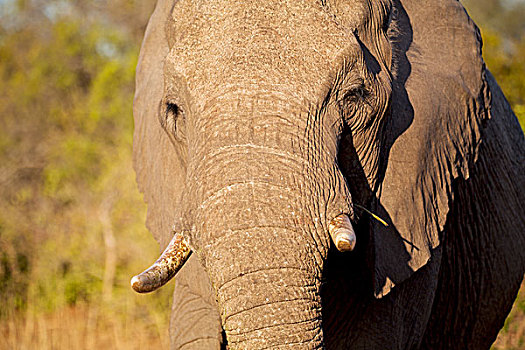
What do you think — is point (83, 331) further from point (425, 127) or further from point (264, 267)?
point (264, 267)

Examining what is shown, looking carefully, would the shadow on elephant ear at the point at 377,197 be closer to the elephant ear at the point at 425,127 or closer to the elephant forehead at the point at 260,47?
the elephant ear at the point at 425,127

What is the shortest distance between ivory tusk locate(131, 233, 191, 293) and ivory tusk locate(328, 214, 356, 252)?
1.27ft

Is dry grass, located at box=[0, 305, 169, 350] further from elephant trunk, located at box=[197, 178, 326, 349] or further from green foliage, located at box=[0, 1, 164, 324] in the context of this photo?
elephant trunk, located at box=[197, 178, 326, 349]

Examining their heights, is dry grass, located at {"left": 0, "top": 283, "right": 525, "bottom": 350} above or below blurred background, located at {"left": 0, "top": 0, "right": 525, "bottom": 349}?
below

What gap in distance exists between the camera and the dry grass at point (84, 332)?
20.6 ft

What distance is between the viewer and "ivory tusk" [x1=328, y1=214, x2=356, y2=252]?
1.81m

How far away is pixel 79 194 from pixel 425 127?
252 inches

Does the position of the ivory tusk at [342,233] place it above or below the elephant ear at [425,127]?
below

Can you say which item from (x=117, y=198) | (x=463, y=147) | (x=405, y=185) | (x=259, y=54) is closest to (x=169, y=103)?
(x=259, y=54)

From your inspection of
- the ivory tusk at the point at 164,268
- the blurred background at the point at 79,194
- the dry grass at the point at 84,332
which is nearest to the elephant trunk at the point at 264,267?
the ivory tusk at the point at 164,268

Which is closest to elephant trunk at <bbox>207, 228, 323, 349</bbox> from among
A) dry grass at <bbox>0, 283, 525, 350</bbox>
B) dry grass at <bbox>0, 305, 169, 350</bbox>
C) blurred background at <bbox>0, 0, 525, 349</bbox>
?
blurred background at <bbox>0, 0, 525, 349</bbox>

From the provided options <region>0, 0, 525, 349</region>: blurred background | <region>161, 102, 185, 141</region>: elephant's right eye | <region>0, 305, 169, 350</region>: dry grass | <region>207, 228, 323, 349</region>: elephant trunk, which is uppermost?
<region>0, 0, 525, 349</region>: blurred background

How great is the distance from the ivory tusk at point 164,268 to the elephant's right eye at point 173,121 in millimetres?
454

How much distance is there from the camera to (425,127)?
2.58 metres
